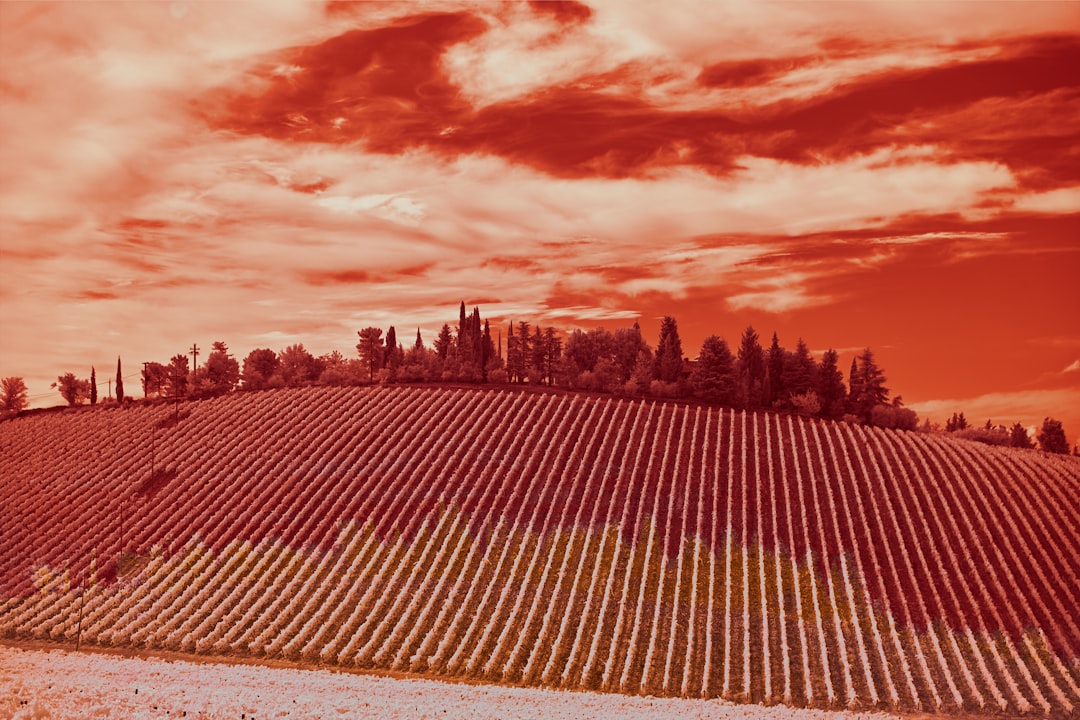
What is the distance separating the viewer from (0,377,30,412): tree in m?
168

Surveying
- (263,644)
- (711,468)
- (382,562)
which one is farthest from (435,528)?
(711,468)

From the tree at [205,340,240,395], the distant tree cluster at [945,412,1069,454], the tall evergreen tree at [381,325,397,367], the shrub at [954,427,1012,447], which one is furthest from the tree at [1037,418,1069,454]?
the tree at [205,340,240,395]

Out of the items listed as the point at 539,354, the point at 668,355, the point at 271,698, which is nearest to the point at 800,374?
the point at 668,355

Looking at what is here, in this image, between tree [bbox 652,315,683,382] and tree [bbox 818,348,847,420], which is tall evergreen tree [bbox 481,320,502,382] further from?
tree [bbox 818,348,847,420]

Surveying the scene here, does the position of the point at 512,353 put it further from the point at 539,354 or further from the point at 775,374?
the point at 775,374

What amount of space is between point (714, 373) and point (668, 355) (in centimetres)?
1816

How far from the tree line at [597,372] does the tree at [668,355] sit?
0.17 metres

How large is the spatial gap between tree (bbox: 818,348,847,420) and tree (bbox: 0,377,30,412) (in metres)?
142

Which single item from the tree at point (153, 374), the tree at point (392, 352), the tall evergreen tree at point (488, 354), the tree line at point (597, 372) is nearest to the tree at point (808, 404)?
the tree line at point (597, 372)

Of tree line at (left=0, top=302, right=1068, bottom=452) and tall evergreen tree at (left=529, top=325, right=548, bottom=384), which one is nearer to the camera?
tree line at (left=0, top=302, right=1068, bottom=452)

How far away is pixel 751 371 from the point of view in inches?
5413

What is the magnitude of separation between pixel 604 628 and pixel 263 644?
2134 cm

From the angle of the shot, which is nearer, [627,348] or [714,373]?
[714,373]

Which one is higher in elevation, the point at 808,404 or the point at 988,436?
the point at 808,404
